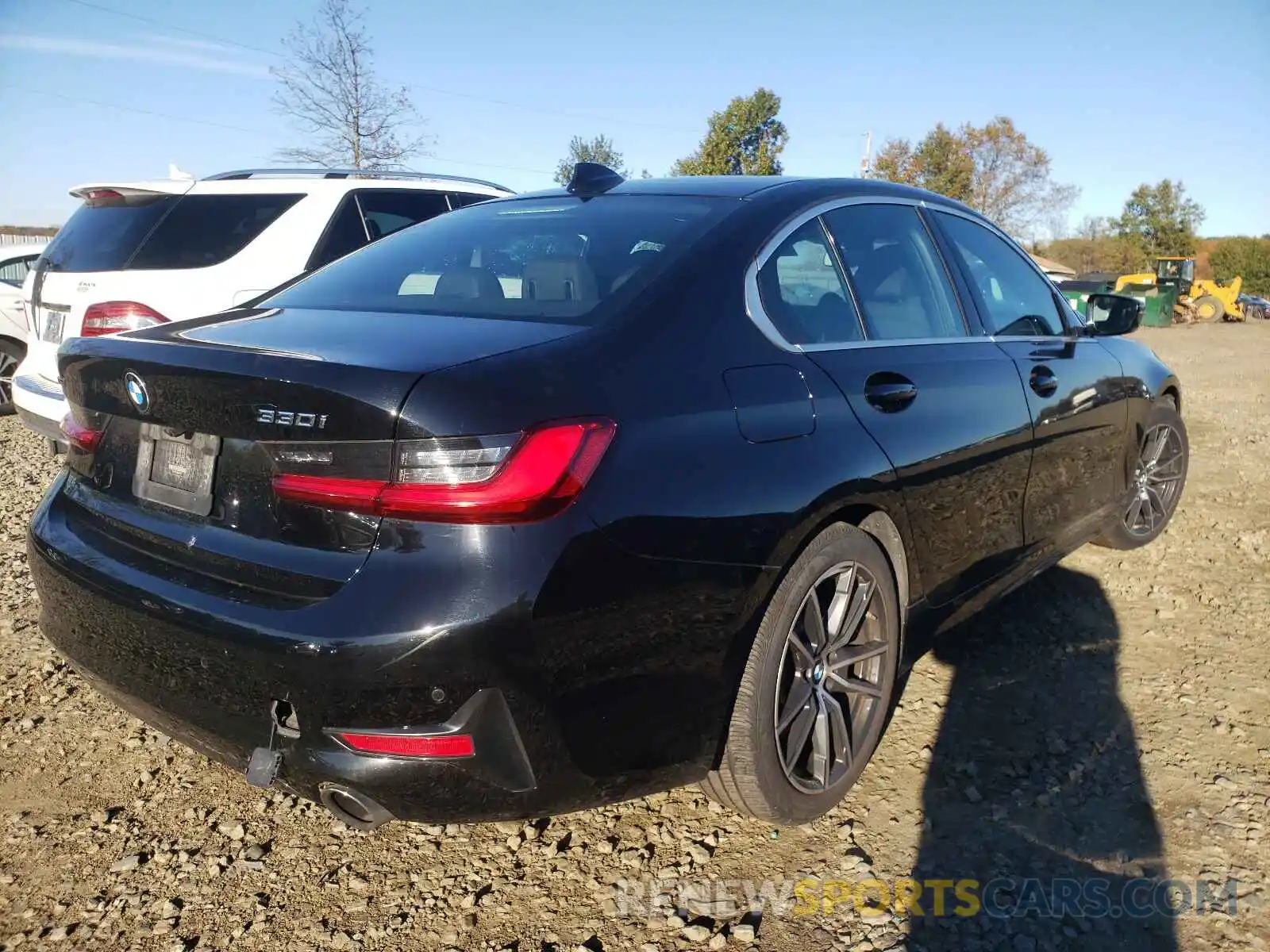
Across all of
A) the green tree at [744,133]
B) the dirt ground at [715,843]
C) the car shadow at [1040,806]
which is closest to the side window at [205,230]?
the dirt ground at [715,843]

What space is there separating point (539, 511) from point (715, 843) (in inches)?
46.1

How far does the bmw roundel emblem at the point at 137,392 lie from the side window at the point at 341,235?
10.8ft

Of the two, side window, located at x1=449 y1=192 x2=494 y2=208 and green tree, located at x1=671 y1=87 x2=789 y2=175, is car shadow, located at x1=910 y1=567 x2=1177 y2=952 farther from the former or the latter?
green tree, located at x1=671 y1=87 x2=789 y2=175

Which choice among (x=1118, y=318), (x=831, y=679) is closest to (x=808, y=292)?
(x=831, y=679)

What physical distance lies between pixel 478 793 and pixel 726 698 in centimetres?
59

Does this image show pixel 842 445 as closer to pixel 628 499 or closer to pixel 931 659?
pixel 628 499

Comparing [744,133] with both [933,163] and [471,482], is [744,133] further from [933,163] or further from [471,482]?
[471,482]

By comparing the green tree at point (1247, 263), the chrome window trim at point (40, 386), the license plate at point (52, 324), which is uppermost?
the green tree at point (1247, 263)

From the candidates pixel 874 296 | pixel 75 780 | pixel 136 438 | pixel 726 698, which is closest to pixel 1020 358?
pixel 874 296

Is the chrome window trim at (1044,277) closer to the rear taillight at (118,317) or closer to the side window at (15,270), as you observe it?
the rear taillight at (118,317)

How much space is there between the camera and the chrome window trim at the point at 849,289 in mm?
2330

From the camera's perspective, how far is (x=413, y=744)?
174 centimetres

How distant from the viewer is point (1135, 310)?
416cm

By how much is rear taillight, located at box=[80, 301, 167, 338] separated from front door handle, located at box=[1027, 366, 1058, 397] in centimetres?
413
